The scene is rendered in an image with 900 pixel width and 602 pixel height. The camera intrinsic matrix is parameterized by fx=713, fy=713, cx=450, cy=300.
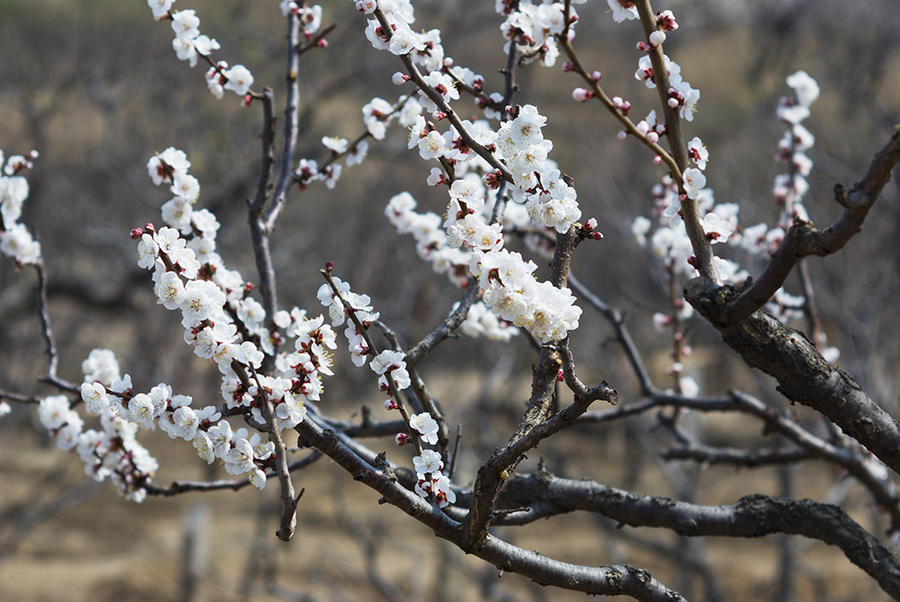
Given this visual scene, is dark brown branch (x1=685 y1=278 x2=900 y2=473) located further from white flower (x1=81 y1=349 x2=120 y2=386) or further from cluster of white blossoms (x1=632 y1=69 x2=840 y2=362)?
white flower (x1=81 y1=349 x2=120 y2=386)

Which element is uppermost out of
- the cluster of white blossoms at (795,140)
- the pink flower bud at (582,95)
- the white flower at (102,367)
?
the cluster of white blossoms at (795,140)

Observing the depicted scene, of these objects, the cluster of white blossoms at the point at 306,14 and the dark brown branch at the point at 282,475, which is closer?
the dark brown branch at the point at 282,475

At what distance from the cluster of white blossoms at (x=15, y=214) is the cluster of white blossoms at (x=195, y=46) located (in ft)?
2.00

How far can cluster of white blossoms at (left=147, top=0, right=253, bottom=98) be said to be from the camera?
7.55 ft

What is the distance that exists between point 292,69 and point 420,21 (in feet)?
30.2

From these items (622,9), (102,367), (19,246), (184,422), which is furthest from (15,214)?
(622,9)

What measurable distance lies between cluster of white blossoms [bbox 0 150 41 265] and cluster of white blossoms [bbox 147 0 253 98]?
0.61 metres

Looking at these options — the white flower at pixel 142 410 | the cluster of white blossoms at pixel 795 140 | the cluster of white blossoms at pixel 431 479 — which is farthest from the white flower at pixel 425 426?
the cluster of white blossoms at pixel 795 140

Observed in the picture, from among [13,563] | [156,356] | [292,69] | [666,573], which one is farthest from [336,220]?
[292,69]

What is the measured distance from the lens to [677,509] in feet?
7.00

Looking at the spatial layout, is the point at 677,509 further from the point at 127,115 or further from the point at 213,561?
the point at 127,115

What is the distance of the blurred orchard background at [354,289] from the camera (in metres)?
6.11

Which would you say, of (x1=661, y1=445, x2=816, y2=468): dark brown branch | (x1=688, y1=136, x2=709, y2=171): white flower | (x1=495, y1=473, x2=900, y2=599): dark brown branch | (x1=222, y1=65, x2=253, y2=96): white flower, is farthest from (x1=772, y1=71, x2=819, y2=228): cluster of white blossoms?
(x1=222, y1=65, x2=253, y2=96): white flower

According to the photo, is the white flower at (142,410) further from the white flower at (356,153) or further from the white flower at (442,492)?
the white flower at (356,153)
